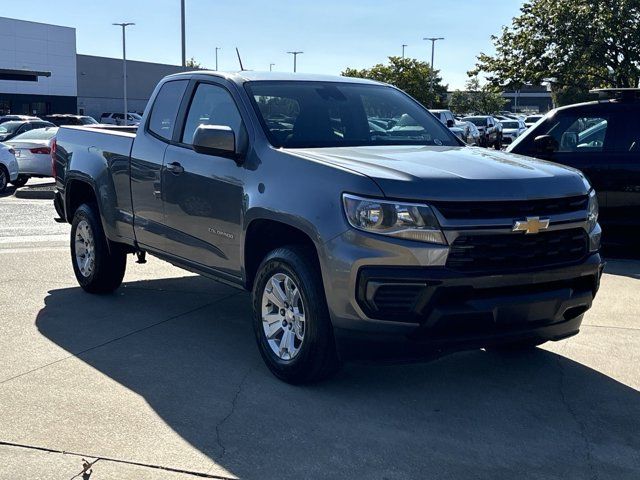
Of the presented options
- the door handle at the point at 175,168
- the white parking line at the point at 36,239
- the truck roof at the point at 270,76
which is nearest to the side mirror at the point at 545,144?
the truck roof at the point at 270,76

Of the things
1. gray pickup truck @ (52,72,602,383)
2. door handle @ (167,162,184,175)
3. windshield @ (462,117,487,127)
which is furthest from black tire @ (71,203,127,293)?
windshield @ (462,117,487,127)

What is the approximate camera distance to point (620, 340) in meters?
6.20

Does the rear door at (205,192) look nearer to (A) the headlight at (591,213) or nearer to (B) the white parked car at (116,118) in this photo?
(A) the headlight at (591,213)

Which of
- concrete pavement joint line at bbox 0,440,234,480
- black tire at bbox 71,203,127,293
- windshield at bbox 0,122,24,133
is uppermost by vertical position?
windshield at bbox 0,122,24,133

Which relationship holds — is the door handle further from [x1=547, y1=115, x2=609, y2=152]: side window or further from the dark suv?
[x1=547, y1=115, x2=609, y2=152]: side window

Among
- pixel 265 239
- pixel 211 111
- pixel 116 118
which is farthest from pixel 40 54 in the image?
pixel 265 239

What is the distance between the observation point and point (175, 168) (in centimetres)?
616

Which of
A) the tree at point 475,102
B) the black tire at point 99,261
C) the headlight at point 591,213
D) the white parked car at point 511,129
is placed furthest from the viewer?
the tree at point 475,102

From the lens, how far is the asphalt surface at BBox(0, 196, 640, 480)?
4.03 m

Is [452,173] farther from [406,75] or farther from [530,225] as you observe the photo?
[406,75]

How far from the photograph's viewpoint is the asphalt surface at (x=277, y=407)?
4.03 metres

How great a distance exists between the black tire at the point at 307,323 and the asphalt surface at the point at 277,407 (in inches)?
4.8

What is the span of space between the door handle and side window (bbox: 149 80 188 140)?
333 mm

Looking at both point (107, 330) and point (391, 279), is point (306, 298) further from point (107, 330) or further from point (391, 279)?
point (107, 330)
